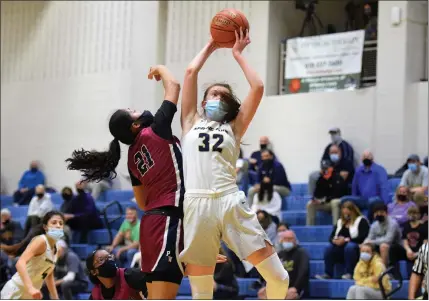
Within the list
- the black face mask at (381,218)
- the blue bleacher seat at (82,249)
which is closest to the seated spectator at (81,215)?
the blue bleacher seat at (82,249)

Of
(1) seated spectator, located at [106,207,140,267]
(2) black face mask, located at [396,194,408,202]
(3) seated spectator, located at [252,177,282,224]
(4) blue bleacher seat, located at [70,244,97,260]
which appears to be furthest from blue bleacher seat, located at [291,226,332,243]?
(4) blue bleacher seat, located at [70,244,97,260]

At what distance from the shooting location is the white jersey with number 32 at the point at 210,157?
6020 millimetres

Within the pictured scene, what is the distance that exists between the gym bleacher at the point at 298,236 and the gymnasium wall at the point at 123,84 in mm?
824

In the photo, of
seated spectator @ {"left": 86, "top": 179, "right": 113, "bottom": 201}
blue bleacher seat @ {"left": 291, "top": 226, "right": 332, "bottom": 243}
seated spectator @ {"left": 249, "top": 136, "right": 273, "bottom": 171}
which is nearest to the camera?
blue bleacher seat @ {"left": 291, "top": 226, "right": 332, "bottom": 243}

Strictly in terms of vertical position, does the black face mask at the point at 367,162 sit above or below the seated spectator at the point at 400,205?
above

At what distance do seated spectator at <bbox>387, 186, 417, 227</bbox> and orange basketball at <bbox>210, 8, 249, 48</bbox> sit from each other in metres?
6.91

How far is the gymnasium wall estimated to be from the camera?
16062mm

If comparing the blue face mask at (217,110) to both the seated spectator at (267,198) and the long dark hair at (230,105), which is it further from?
the seated spectator at (267,198)

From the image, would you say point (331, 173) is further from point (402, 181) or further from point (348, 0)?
point (348, 0)

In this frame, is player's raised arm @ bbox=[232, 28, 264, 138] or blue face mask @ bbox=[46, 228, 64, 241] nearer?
player's raised arm @ bbox=[232, 28, 264, 138]

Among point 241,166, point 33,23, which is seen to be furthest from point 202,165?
point 33,23

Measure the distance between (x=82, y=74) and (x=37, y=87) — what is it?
131 cm

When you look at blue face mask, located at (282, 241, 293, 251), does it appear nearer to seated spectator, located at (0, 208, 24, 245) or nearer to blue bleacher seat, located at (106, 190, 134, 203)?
seated spectator, located at (0, 208, 24, 245)

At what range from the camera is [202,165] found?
603 centimetres
